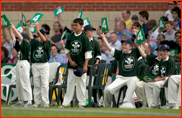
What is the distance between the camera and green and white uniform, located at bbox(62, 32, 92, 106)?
10.3 meters

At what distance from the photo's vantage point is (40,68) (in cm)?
1140

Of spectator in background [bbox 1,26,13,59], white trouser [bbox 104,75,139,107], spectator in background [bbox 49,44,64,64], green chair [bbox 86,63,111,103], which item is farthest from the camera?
spectator in background [bbox 1,26,13,59]

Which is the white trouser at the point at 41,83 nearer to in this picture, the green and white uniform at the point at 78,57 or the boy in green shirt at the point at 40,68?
the boy in green shirt at the point at 40,68

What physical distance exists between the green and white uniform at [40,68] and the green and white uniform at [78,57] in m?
1.12

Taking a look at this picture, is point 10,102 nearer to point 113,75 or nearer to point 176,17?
point 113,75

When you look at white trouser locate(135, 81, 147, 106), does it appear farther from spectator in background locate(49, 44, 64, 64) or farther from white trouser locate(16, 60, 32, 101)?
spectator in background locate(49, 44, 64, 64)

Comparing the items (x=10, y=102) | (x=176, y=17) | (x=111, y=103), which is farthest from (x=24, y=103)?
(x=176, y=17)

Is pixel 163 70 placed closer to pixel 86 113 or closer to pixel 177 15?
pixel 86 113

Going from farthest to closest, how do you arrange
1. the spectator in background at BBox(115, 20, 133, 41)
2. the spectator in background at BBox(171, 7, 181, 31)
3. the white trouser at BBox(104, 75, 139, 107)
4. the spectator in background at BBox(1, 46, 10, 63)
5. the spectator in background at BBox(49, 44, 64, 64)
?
the spectator in background at BBox(1, 46, 10, 63), the spectator in background at BBox(115, 20, 133, 41), the spectator in background at BBox(171, 7, 181, 31), the spectator in background at BBox(49, 44, 64, 64), the white trouser at BBox(104, 75, 139, 107)

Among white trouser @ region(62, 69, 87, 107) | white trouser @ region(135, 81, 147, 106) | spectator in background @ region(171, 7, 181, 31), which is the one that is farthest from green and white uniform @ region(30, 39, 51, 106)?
spectator in background @ region(171, 7, 181, 31)

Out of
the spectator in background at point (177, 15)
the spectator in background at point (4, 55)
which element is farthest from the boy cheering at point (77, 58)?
the spectator in background at point (4, 55)

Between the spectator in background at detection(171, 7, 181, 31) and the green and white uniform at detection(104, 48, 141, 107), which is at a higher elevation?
the spectator in background at detection(171, 7, 181, 31)

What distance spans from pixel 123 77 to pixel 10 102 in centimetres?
415

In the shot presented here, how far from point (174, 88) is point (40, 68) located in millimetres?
3411
